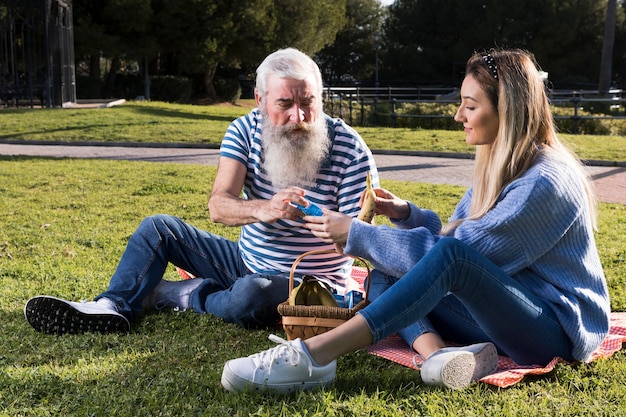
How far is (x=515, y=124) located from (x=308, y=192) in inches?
48.7

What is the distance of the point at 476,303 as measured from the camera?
3.41m

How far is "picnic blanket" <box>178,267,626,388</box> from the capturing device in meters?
3.46

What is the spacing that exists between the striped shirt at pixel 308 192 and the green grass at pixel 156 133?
11536 mm

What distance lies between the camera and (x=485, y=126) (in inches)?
144

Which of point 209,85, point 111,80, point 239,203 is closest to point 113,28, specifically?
point 111,80

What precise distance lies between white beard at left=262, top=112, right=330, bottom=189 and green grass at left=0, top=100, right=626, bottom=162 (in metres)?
11.7

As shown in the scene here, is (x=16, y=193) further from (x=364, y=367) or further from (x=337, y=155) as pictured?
(x=364, y=367)

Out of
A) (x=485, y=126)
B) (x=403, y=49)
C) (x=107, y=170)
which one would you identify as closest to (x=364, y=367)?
(x=485, y=126)

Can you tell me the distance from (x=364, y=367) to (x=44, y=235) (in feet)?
13.8

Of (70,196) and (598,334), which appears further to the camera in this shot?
(70,196)

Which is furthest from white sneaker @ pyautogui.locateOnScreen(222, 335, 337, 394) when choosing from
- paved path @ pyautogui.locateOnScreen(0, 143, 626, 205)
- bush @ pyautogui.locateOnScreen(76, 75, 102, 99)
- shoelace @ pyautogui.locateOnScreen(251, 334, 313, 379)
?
bush @ pyautogui.locateOnScreen(76, 75, 102, 99)

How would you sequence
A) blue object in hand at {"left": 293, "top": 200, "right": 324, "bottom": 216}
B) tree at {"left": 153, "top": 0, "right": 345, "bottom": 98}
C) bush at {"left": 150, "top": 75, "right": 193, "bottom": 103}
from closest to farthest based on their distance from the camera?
blue object in hand at {"left": 293, "top": 200, "right": 324, "bottom": 216}, tree at {"left": 153, "top": 0, "right": 345, "bottom": 98}, bush at {"left": 150, "top": 75, "right": 193, "bottom": 103}

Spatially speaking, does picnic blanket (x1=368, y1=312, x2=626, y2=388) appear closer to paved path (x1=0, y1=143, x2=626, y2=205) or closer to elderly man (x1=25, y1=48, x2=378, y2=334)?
elderly man (x1=25, y1=48, x2=378, y2=334)

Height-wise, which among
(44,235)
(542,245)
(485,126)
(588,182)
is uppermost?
(485,126)
